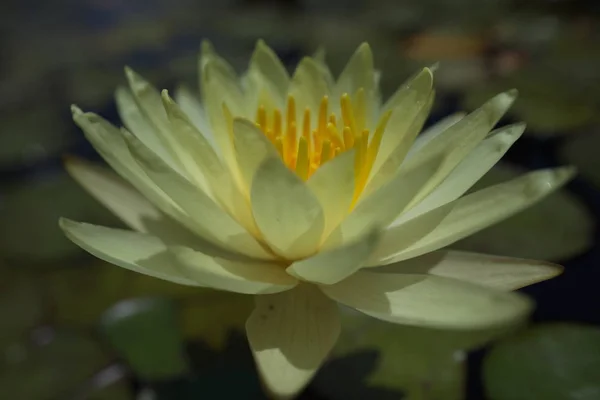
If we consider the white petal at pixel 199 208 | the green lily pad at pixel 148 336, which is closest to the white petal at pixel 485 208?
the white petal at pixel 199 208

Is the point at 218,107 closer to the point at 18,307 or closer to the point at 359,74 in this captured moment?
the point at 359,74

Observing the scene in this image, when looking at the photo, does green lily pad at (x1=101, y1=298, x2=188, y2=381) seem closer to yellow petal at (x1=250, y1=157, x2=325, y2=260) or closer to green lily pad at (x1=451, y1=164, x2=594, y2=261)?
yellow petal at (x1=250, y1=157, x2=325, y2=260)

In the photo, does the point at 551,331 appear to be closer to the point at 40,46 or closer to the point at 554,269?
the point at 554,269

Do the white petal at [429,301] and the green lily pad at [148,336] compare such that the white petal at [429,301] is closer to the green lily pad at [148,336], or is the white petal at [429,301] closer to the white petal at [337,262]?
the white petal at [337,262]

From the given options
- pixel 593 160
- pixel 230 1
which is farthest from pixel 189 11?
pixel 593 160

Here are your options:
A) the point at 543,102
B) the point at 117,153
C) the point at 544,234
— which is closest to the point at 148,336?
the point at 117,153

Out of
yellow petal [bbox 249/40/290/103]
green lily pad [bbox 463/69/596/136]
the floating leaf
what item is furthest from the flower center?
green lily pad [bbox 463/69/596/136]
